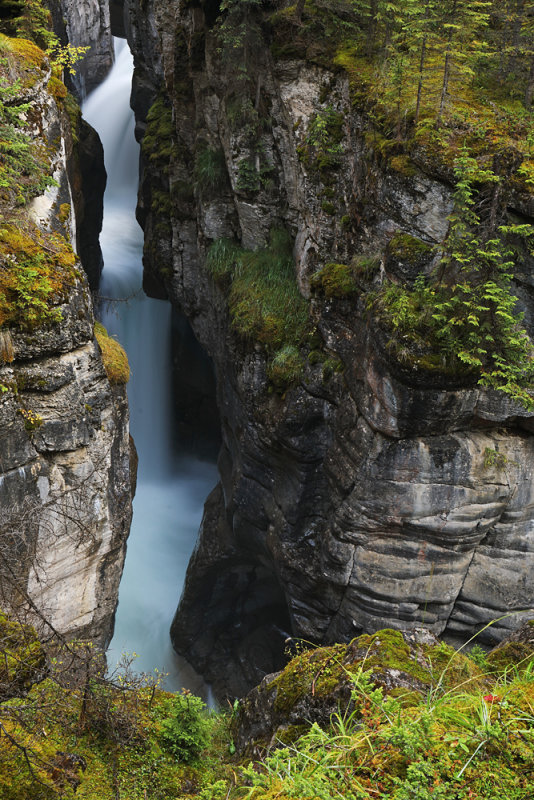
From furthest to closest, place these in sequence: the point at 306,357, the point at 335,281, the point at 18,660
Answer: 1. the point at 306,357
2. the point at 335,281
3. the point at 18,660

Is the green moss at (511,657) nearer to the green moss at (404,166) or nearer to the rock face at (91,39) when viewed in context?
the green moss at (404,166)

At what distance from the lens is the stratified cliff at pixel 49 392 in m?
7.45

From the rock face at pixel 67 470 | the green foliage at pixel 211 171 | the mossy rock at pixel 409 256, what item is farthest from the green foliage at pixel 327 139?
the rock face at pixel 67 470

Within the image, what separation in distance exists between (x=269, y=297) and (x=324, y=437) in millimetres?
3405

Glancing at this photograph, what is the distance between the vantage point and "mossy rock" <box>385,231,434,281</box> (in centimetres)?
895

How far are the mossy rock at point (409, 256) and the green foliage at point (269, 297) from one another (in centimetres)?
274

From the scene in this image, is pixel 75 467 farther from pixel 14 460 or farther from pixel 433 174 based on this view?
pixel 433 174

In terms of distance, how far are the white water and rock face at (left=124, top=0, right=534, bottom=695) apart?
1113mm

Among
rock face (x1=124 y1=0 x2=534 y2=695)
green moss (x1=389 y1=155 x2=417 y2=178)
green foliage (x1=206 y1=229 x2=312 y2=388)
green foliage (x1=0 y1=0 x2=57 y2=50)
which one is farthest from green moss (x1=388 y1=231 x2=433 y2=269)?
green foliage (x1=0 y1=0 x2=57 y2=50)

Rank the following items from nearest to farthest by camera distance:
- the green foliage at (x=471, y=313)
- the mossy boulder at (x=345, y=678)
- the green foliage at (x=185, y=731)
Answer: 1. the mossy boulder at (x=345, y=678)
2. the green foliage at (x=185, y=731)
3. the green foliage at (x=471, y=313)

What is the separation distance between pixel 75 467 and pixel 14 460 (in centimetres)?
94

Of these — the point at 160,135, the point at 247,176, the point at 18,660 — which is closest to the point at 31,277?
the point at 18,660

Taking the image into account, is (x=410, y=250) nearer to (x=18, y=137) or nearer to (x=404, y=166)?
(x=404, y=166)

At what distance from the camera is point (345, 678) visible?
422 centimetres
